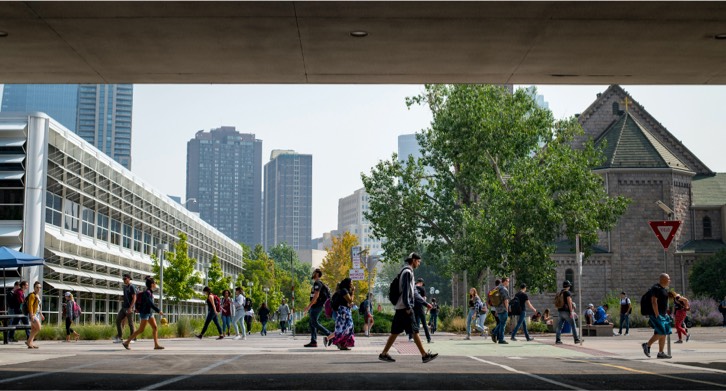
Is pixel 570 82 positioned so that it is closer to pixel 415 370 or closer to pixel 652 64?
pixel 652 64

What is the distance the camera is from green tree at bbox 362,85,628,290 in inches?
1625

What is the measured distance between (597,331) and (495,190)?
866 centimetres

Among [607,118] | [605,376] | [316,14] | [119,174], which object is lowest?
[605,376]

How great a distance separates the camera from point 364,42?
1271 cm

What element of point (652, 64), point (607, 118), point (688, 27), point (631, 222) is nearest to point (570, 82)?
point (652, 64)

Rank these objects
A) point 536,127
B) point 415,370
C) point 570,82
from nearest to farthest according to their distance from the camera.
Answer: point 415,370, point 570,82, point 536,127

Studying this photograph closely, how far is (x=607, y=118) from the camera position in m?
71.9

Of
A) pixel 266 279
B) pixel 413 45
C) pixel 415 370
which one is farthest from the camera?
pixel 266 279

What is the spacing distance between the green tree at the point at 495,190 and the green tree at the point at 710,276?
18.5 metres

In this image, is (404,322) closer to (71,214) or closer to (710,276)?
(71,214)

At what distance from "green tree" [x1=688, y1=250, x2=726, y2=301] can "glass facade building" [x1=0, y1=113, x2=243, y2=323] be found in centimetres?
4004

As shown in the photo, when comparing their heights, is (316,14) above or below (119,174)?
below

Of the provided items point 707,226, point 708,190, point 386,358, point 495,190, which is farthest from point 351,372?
point 708,190

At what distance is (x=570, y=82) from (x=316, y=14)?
235 inches
